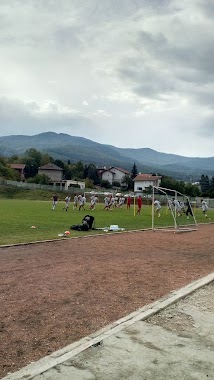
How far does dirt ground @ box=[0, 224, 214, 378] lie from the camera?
5673mm

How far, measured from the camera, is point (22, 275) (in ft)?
31.5

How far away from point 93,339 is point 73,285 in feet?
11.2

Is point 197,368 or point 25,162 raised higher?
point 25,162

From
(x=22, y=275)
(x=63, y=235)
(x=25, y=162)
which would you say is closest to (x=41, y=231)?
(x=63, y=235)

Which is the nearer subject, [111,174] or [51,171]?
[51,171]

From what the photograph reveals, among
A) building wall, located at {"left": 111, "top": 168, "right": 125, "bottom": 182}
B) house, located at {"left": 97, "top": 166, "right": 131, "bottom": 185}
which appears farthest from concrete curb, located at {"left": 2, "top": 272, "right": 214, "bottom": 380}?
building wall, located at {"left": 111, "top": 168, "right": 125, "bottom": 182}

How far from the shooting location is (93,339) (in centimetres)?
538

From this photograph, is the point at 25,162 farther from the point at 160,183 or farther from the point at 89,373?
the point at 89,373

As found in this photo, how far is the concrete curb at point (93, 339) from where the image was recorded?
14.6 feet

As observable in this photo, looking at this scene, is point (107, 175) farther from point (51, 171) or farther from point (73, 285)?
point (73, 285)

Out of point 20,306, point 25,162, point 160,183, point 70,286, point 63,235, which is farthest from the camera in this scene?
point 25,162

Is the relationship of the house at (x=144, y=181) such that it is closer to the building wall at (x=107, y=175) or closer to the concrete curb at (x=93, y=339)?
the building wall at (x=107, y=175)

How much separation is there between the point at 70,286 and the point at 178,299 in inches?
89.8

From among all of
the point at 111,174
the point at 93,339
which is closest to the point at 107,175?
the point at 111,174
